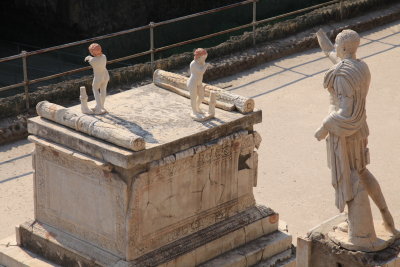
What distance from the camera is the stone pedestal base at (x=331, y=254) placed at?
11.3 metres

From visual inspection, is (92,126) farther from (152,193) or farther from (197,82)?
(197,82)

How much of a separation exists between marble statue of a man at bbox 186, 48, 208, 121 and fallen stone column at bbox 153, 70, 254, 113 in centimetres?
37

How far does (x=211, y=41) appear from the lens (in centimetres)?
1927

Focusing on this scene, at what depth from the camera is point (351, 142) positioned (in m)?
11.0

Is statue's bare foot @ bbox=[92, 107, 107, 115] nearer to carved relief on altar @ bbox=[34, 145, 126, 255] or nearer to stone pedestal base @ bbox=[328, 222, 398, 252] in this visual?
carved relief on altar @ bbox=[34, 145, 126, 255]

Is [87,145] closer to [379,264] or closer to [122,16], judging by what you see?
[379,264]

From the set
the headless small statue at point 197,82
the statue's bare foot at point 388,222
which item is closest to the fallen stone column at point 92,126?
the headless small statue at point 197,82

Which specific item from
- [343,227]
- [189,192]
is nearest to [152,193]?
[189,192]

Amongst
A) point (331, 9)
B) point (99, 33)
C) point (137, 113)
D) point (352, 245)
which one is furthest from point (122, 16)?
point (352, 245)

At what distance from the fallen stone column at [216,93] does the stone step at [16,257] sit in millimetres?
2231

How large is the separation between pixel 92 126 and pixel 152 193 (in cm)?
84

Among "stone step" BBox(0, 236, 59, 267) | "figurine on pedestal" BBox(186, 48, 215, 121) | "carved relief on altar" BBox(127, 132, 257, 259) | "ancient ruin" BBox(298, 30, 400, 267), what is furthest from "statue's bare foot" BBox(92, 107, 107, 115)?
"ancient ruin" BBox(298, 30, 400, 267)

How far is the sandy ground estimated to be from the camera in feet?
44.9

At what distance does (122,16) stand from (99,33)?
0.47 m
